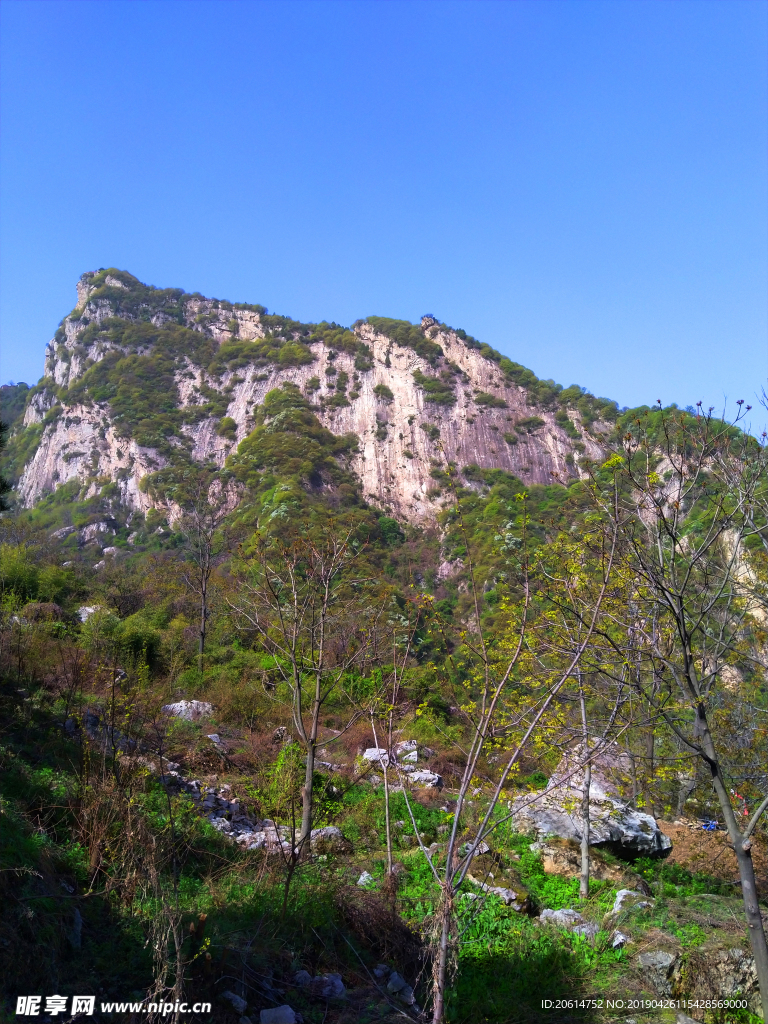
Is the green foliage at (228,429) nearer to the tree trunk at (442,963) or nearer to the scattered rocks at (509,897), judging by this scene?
the scattered rocks at (509,897)

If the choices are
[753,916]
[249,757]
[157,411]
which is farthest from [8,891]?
[157,411]

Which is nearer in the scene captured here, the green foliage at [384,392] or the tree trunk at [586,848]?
the tree trunk at [586,848]

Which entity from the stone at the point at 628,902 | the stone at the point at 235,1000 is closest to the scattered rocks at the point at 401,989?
the stone at the point at 235,1000

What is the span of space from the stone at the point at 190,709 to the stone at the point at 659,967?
28.0 ft

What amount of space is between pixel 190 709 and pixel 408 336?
205ft

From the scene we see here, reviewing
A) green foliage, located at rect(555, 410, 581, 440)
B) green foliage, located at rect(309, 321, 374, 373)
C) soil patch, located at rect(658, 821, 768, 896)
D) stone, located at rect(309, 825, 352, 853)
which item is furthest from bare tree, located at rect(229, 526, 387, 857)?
green foliage, located at rect(309, 321, 374, 373)

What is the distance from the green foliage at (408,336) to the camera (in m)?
67.4

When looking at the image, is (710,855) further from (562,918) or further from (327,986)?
(327,986)

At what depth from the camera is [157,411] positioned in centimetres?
6194

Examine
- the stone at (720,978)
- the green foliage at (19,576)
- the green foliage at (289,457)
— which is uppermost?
the green foliage at (289,457)

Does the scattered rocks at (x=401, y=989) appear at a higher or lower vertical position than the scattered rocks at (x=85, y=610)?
lower

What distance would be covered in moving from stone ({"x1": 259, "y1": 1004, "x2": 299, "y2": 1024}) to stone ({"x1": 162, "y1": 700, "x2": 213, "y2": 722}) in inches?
315

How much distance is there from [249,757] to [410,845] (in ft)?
10.5

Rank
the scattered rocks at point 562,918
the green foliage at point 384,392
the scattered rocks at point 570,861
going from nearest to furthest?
the scattered rocks at point 562,918
the scattered rocks at point 570,861
the green foliage at point 384,392
